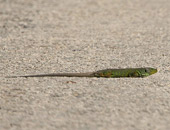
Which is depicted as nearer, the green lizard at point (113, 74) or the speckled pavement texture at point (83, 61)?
the speckled pavement texture at point (83, 61)

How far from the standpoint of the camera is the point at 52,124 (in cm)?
341

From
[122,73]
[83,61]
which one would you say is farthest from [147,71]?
[83,61]

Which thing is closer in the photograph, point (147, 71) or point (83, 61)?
point (147, 71)

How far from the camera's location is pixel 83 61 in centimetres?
534

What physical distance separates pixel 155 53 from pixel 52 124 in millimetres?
2647

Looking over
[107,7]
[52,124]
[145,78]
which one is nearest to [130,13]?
[107,7]

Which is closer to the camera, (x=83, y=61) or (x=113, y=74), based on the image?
(x=113, y=74)

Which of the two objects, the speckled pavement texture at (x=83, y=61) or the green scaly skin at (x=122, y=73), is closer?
the speckled pavement texture at (x=83, y=61)

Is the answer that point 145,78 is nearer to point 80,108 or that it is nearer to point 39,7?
point 80,108

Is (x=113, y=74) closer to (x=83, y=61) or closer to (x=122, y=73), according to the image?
(x=122, y=73)

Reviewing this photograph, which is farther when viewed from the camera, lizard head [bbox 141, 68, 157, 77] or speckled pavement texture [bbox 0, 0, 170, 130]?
lizard head [bbox 141, 68, 157, 77]

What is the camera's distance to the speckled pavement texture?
357cm

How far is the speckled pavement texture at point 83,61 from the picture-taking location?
Result: 11.7ft

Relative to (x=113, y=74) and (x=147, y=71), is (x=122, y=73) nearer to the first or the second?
(x=113, y=74)
